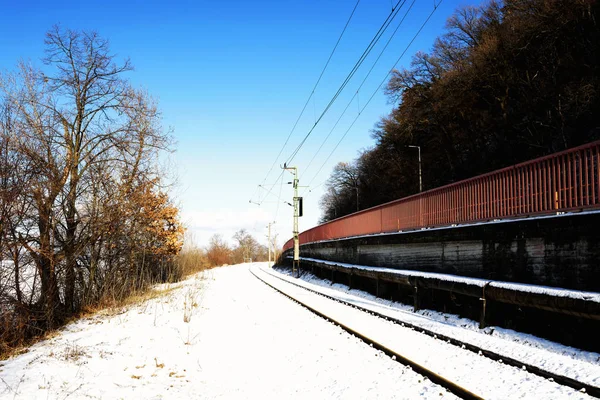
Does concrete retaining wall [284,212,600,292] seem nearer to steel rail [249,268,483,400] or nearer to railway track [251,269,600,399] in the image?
railway track [251,269,600,399]

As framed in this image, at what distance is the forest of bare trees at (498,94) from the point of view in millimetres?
28719

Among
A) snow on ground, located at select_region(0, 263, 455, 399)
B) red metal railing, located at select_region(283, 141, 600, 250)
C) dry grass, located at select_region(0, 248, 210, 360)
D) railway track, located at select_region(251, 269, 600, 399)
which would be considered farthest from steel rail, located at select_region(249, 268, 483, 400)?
dry grass, located at select_region(0, 248, 210, 360)

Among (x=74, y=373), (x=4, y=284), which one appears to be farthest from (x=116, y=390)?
(x=4, y=284)

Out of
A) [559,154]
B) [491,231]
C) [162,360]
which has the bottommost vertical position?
[162,360]

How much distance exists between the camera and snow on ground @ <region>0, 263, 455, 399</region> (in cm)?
611

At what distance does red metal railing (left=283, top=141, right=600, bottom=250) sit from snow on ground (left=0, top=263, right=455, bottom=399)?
202 inches

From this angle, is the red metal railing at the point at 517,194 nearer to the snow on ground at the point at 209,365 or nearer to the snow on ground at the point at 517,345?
the snow on ground at the point at 517,345

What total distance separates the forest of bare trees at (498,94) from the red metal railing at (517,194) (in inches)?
619

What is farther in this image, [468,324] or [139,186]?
[139,186]

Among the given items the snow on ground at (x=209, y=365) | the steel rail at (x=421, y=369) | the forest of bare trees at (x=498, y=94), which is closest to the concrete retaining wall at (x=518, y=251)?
the steel rail at (x=421, y=369)

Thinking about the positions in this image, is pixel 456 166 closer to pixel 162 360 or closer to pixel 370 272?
pixel 370 272

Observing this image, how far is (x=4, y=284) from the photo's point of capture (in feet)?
35.7

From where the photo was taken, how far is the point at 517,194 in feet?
37.2

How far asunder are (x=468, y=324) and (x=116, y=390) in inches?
287
